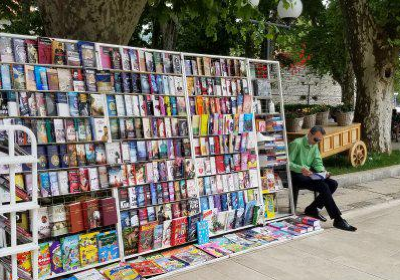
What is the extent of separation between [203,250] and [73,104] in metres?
2.21

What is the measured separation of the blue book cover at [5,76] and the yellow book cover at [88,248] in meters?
1.64

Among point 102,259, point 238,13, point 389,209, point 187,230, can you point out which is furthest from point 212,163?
point 389,209

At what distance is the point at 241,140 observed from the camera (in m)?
5.56

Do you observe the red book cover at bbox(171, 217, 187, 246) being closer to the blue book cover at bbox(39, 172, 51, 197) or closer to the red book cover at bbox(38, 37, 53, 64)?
the blue book cover at bbox(39, 172, 51, 197)

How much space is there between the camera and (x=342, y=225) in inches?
224

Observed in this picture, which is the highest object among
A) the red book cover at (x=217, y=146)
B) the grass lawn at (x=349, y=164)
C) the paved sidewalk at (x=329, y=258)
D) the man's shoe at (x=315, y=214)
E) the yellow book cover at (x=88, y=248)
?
the red book cover at (x=217, y=146)

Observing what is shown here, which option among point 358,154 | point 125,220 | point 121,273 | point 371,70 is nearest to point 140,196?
point 125,220

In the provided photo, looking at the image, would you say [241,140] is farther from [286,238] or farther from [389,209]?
[389,209]

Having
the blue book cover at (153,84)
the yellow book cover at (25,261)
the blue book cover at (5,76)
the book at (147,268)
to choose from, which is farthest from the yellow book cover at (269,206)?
the blue book cover at (5,76)

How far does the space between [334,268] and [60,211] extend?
9.56 ft

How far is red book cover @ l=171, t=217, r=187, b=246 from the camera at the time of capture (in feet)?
15.7

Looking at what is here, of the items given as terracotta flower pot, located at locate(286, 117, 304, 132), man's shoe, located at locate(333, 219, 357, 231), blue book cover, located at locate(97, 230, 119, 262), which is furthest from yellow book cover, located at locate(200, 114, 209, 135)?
terracotta flower pot, located at locate(286, 117, 304, 132)

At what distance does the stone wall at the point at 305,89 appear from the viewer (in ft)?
101

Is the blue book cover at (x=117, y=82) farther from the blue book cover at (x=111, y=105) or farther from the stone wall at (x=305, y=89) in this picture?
the stone wall at (x=305, y=89)
